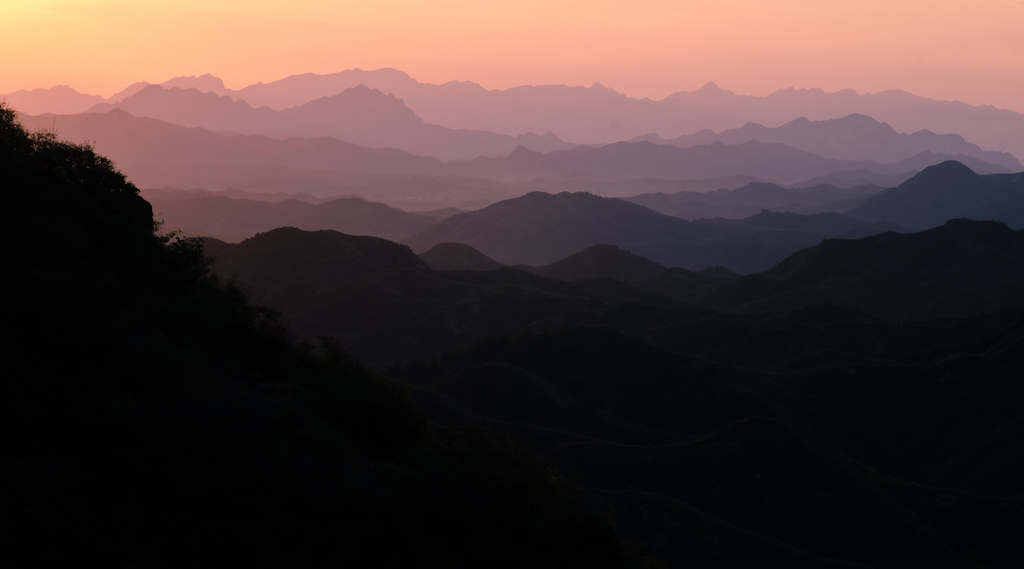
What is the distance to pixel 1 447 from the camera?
29.7 ft

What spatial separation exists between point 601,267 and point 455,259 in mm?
24188

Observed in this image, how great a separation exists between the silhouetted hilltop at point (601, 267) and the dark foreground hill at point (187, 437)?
90010 mm

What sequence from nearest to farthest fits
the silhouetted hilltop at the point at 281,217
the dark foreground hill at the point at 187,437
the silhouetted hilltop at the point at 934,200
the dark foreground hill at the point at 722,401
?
1. the dark foreground hill at the point at 187,437
2. the dark foreground hill at the point at 722,401
3. the silhouetted hilltop at the point at 281,217
4. the silhouetted hilltop at the point at 934,200

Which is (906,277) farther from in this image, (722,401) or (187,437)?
(187,437)

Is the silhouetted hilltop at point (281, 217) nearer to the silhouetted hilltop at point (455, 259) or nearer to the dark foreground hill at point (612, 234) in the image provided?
the dark foreground hill at point (612, 234)

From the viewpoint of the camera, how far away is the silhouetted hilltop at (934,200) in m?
186

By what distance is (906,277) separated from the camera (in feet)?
288

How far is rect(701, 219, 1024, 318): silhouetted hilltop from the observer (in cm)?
7975

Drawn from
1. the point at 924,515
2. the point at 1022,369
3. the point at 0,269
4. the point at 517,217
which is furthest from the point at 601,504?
the point at 517,217

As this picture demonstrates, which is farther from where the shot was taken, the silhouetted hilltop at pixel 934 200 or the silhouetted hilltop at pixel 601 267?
the silhouetted hilltop at pixel 934 200

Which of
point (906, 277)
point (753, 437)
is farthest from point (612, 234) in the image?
point (753, 437)

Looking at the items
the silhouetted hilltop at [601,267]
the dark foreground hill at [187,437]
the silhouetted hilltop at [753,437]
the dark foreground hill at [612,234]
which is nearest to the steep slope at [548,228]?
the dark foreground hill at [612,234]

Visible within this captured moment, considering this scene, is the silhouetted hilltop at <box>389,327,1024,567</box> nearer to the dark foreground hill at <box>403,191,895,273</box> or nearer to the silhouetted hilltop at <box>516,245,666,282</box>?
the silhouetted hilltop at <box>516,245,666,282</box>

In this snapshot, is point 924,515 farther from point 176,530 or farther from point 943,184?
point 943,184
